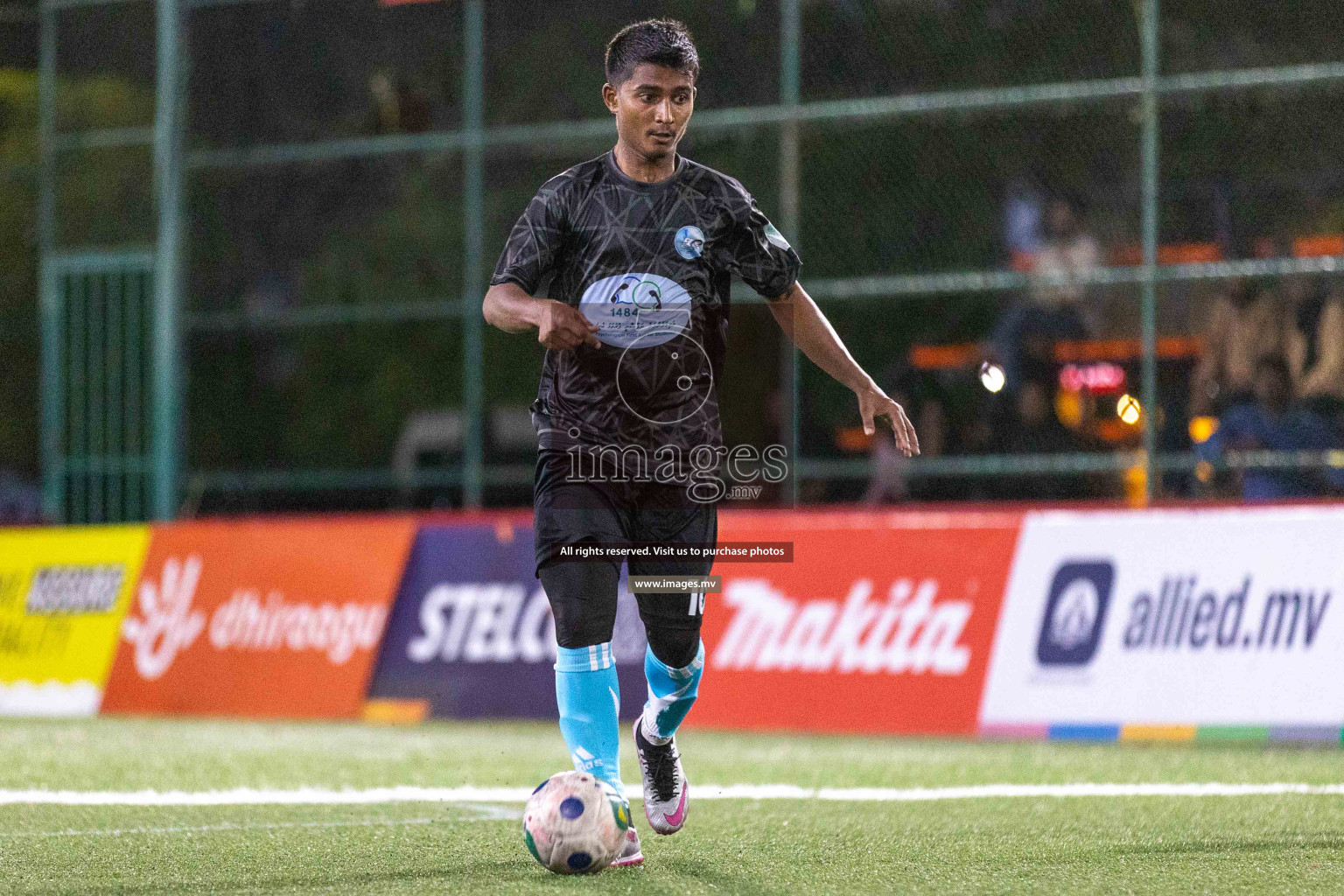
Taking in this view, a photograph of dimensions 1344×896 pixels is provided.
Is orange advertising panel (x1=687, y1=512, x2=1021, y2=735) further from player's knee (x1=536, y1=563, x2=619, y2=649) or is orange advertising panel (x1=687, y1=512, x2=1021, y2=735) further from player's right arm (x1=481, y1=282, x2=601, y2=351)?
player's right arm (x1=481, y1=282, x2=601, y2=351)

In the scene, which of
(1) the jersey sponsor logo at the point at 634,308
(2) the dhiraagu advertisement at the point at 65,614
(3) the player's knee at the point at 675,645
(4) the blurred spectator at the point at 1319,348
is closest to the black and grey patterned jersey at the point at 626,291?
(1) the jersey sponsor logo at the point at 634,308

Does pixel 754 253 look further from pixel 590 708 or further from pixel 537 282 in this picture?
pixel 590 708

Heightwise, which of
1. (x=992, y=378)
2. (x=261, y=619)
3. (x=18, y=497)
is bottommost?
(x=18, y=497)

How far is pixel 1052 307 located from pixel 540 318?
11.3 metres

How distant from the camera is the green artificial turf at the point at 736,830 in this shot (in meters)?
5.86

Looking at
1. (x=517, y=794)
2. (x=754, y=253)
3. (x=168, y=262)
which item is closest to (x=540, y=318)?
(x=754, y=253)

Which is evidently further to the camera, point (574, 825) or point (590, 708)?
point (590, 708)

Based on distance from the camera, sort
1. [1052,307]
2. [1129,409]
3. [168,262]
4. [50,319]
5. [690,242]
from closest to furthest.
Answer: [690,242] → [1129,409] → [1052,307] → [168,262] → [50,319]

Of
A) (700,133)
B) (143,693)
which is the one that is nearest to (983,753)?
(143,693)

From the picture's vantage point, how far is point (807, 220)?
1747cm

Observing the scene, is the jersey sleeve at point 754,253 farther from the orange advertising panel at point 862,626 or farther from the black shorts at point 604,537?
the orange advertising panel at point 862,626

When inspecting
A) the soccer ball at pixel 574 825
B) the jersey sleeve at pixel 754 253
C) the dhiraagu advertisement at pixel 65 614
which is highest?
the jersey sleeve at pixel 754 253

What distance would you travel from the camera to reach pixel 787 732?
11.6m

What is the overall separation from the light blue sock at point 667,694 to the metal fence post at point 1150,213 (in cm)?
771
